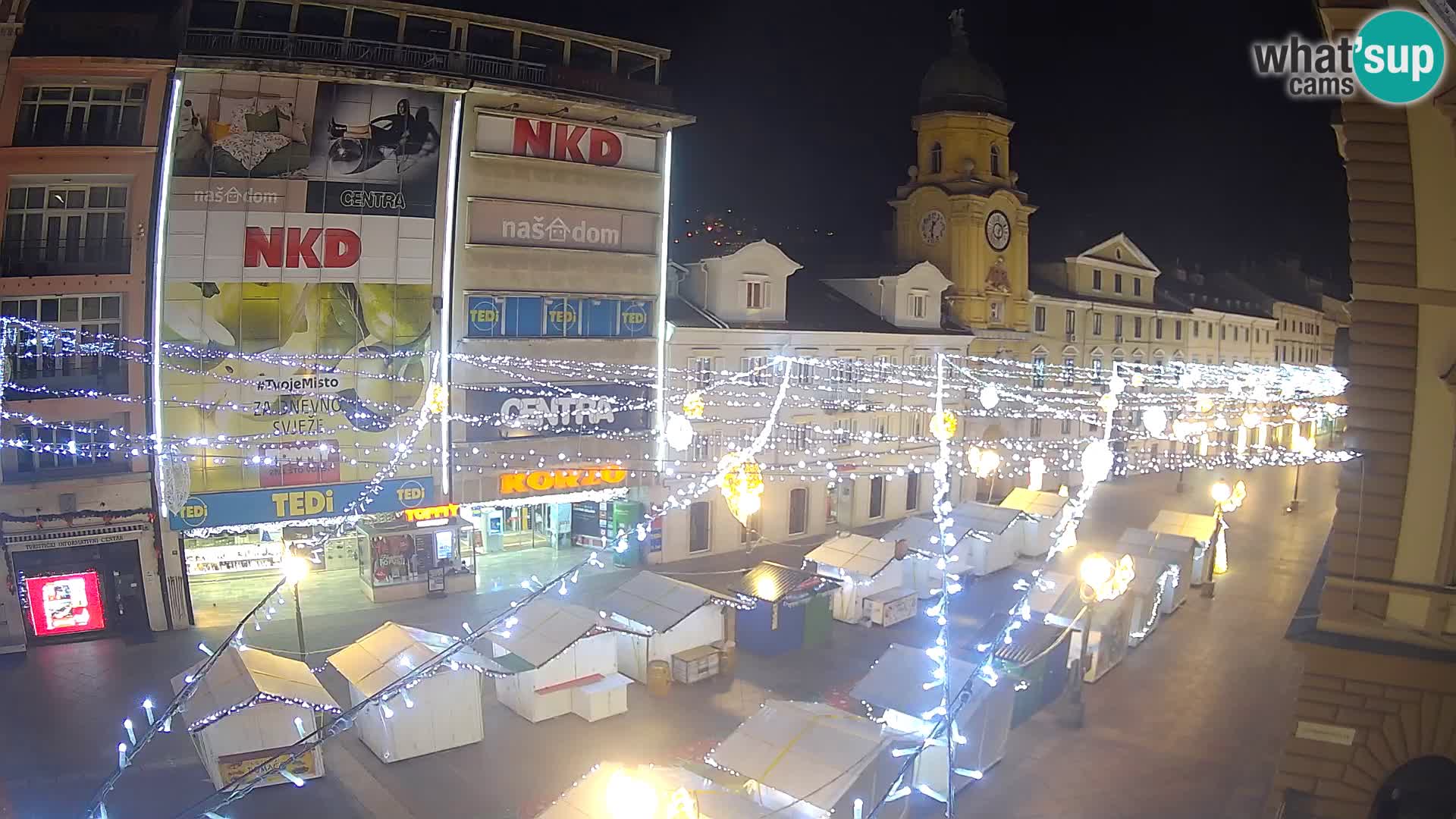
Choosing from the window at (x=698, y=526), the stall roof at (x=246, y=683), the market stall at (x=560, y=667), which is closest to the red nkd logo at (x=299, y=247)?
the stall roof at (x=246, y=683)

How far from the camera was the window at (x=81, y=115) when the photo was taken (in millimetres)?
19844

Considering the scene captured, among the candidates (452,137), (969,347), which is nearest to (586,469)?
(452,137)

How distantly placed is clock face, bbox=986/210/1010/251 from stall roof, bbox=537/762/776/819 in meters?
27.1

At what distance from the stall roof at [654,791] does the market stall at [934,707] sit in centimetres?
347

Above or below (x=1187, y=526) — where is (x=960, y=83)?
above

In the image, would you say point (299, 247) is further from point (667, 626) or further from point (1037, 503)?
point (1037, 503)

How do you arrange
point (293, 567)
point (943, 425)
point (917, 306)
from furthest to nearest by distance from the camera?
point (917, 306) → point (943, 425) → point (293, 567)

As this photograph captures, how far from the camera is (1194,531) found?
82.5 ft

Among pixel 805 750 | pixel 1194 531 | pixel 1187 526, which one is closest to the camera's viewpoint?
pixel 805 750

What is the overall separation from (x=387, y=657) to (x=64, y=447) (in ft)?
30.4

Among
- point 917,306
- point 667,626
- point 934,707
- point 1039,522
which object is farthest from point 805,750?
point 917,306

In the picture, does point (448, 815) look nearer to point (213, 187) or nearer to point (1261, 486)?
point (213, 187)

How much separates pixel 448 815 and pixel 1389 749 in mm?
11200

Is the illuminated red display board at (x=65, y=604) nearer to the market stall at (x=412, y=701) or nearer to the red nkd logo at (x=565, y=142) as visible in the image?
the market stall at (x=412, y=701)
